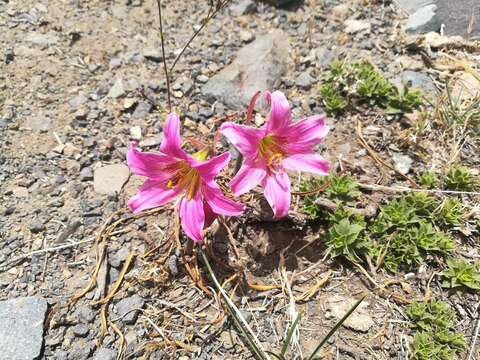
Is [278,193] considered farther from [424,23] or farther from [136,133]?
[424,23]

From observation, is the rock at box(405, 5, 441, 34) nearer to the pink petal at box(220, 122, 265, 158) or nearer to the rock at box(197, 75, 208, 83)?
the rock at box(197, 75, 208, 83)

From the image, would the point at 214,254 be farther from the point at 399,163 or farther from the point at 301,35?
the point at 301,35

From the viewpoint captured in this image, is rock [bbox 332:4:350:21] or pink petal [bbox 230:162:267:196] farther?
rock [bbox 332:4:350:21]

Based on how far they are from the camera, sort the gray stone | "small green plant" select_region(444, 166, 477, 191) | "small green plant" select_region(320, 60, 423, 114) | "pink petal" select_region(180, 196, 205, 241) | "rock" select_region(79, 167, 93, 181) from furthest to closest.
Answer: the gray stone
"small green plant" select_region(320, 60, 423, 114)
"rock" select_region(79, 167, 93, 181)
"small green plant" select_region(444, 166, 477, 191)
"pink petal" select_region(180, 196, 205, 241)

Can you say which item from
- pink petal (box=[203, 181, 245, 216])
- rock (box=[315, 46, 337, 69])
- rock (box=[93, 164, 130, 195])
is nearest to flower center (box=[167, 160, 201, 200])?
pink petal (box=[203, 181, 245, 216])

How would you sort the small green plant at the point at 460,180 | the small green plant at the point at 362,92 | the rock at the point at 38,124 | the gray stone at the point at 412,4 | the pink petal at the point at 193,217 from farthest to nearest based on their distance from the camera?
the gray stone at the point at 412,4 < the small green plant at the point at 362,92 < the rock at the point at 38,124 < the small green plant at the point at 460,180 < the pink petal at the point at 193,217

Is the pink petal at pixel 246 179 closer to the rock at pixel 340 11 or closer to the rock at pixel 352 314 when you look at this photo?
the rock at pixel 352 314

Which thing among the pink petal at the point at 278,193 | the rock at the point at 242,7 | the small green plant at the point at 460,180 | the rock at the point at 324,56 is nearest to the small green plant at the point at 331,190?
the pink petal at the point at 278,193
